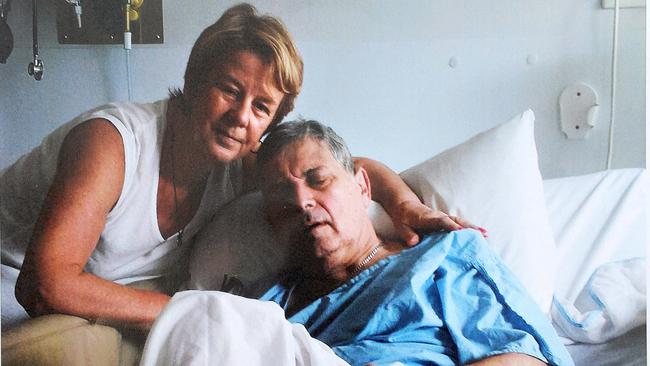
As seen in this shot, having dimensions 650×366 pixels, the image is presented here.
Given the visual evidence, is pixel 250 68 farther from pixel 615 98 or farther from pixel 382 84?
pixel 615 98

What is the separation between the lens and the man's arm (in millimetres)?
944

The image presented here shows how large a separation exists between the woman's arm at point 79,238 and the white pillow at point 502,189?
38 cm

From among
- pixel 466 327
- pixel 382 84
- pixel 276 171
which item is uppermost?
pixel 382 84

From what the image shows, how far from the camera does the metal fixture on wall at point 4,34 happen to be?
912mm

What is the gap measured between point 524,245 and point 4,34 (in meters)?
0.71

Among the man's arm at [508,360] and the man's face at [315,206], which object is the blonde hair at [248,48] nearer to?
the man's face at [315,206]

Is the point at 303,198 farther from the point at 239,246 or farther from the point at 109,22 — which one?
the point at 109,22

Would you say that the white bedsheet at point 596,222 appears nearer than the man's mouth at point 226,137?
No

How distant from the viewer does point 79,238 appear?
0.89 m

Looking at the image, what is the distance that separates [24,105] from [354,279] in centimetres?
45

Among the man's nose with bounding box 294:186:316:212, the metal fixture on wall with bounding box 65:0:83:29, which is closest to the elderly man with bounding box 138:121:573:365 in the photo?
the man's nose with bounding box 294:186:316:212

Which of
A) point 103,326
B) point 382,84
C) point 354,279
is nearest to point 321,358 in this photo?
point 354,279

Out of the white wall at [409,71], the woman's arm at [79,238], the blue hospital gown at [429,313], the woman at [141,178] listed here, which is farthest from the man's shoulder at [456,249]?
the woman's arm at [79,238]

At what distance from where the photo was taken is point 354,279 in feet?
3.19
